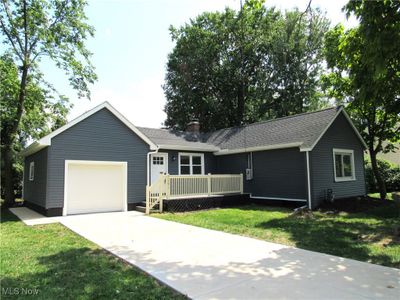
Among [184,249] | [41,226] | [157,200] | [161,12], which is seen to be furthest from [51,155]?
[184,249]

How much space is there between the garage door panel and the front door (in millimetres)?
1772

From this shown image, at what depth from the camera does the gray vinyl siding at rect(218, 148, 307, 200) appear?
1335 cm

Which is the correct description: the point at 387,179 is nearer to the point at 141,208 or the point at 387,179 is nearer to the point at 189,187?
the point at 189,187

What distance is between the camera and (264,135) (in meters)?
16.0

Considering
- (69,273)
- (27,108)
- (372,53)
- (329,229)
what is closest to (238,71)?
(27,108)

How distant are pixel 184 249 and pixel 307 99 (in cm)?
2649

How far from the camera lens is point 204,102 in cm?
3098

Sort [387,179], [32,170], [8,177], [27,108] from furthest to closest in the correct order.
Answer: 1. [387,179]
2. [27,108]
3. [8,177]
4. [32,170]

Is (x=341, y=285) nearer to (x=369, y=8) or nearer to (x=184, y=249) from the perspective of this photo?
(x=184, y=249)

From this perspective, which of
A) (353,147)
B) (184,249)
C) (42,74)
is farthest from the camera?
(42,74)

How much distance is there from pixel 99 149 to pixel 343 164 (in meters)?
12.2

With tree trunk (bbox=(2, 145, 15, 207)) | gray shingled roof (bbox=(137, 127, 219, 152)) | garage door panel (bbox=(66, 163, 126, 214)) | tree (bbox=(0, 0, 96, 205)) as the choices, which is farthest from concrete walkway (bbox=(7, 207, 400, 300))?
tree (bbox=(0, 0, 96, 205))

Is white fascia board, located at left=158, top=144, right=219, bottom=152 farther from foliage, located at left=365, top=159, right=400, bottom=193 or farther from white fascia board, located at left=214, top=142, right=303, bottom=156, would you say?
foliage, located at left=365, top=159, right=400, bottom=193

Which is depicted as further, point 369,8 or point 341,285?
point 369,8
